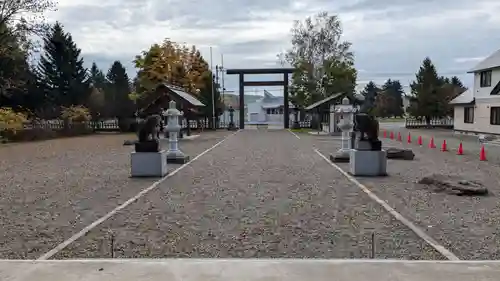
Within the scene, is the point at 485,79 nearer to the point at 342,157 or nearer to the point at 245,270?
the point at 342,157

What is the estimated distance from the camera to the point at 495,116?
29.3 meters

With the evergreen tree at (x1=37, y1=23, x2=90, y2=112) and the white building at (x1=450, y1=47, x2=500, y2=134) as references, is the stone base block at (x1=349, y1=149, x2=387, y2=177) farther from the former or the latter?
the evergreen tree at (x1=37, y1=23, x2=90, y2=112)

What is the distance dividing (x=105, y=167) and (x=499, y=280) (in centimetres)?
1215

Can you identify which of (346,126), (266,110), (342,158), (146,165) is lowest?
(342,158)

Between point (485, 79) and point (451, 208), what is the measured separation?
1056 inches

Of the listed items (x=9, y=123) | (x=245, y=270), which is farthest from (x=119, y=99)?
(x=245, y=270)

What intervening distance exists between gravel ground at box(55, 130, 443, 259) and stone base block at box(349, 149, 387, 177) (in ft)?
2.83

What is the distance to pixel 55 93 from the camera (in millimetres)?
42375

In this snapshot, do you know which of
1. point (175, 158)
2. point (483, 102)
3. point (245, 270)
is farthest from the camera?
point (483, 102)

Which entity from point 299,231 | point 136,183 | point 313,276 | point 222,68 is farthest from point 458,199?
point 222,68

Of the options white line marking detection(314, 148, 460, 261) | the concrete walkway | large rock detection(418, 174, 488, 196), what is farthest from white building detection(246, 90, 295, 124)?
the concrete walkway

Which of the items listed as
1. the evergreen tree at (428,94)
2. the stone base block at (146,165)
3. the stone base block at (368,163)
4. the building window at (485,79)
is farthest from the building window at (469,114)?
the stone base block at (146,165)

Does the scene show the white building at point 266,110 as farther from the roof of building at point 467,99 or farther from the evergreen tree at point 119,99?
the roof of building at point 467,99

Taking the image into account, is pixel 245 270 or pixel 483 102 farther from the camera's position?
pixel 483 102
